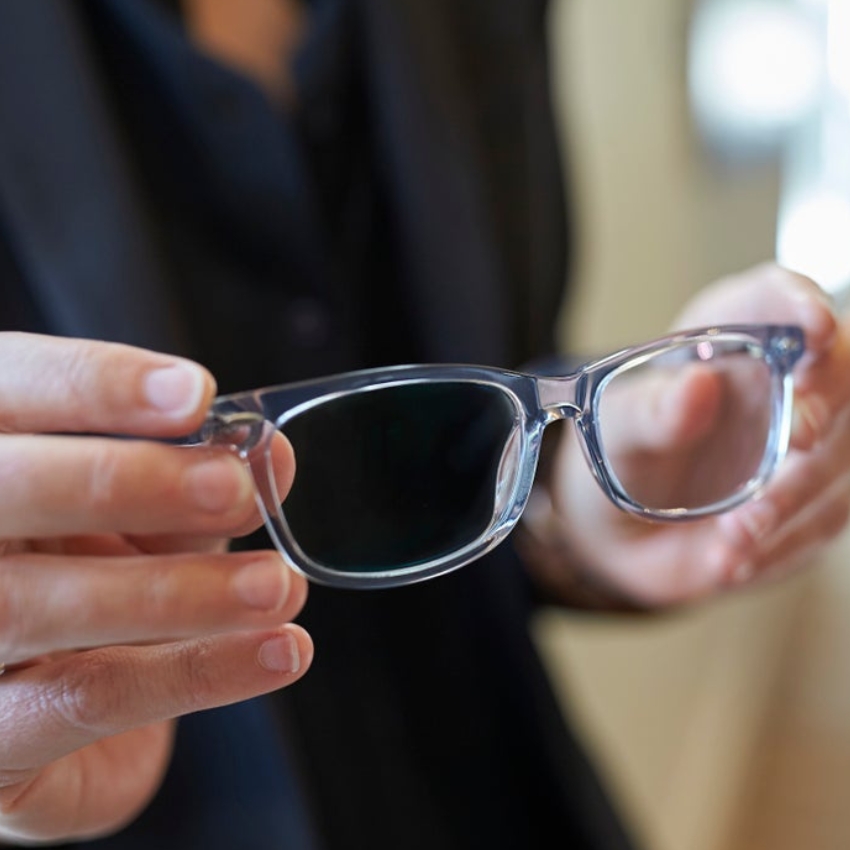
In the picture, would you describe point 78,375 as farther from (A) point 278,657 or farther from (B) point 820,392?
(B) point 820,392

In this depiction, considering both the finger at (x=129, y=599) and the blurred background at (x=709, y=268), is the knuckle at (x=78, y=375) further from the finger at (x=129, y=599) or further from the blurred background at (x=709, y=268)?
the blurred background at (x=709, y=268)

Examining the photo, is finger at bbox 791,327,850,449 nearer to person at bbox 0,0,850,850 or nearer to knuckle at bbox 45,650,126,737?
person at bbox 0,0,850,850

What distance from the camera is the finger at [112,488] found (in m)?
0.21

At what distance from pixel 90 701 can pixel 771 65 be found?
1495mm

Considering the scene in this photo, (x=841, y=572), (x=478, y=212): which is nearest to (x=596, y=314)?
(x=478, y=212)

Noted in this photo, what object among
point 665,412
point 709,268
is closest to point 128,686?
point 665,412

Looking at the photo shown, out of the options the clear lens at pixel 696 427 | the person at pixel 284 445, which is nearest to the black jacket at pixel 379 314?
the person at pixel 284 445

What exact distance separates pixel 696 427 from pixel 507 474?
4.6 inches

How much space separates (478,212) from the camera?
50 cm

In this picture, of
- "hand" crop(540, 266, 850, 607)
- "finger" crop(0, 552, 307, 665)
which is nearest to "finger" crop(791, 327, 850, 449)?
"hand" crop(540, 266, 850, 607)

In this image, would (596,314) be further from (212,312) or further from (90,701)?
(90,701)

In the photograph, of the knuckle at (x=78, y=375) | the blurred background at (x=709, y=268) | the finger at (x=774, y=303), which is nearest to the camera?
the knuckle at (x=78, y=375)

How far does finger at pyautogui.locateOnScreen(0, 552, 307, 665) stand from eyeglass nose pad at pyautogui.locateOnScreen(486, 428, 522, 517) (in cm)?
8

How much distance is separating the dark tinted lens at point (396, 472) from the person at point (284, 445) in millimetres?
26
